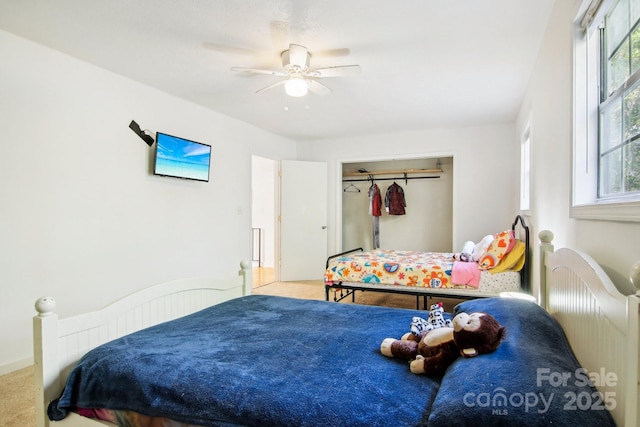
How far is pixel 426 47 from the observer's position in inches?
97.0

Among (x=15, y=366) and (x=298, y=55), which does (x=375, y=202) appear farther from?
(x=15, y=366)

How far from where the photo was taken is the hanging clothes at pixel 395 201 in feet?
18.4

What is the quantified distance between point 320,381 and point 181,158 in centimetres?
301

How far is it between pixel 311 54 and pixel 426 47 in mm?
861

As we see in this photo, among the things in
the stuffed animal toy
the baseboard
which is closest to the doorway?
the baseboard

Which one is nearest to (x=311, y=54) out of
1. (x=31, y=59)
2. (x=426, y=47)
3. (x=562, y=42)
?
(x=426, y=47)

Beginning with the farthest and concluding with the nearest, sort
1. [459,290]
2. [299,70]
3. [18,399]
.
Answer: [459,290], [299,70], [18,399]

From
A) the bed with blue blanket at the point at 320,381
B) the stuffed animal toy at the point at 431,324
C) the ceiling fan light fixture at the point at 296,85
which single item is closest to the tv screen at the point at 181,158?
the ceiling fan light fixture at the point at 296,85

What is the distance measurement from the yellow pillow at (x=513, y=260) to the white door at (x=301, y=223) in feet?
9.55

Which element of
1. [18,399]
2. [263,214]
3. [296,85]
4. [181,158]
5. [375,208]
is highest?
[296,85]

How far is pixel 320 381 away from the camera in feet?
3.80

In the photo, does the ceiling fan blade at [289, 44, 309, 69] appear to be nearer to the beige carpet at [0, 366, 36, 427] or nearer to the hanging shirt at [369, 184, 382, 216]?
the beige carpet at [0, 366, 36, 427]

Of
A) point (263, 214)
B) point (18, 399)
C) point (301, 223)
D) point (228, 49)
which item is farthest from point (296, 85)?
point (263, 214)

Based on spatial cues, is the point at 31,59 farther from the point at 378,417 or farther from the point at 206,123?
the point at 378,417
